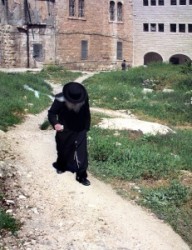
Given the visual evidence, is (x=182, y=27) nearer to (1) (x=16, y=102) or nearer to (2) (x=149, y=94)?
(2) (x=149, y=94)

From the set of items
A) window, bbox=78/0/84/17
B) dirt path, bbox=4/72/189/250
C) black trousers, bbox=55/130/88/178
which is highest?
window, bbox=78/0/84/17

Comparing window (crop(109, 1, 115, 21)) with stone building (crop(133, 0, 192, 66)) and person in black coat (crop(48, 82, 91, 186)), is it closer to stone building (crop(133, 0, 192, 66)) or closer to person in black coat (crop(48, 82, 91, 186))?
stone building (crop(133, 0, 192, 66))

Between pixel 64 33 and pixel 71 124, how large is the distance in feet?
98.5

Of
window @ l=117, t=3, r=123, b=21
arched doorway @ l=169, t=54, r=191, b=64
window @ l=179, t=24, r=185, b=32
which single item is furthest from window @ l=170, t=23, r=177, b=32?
window @ l=117, t=3, r=123, b=21

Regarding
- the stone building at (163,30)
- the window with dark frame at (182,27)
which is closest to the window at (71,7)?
the stone building at (163,30)

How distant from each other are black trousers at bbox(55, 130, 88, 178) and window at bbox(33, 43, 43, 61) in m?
28.7

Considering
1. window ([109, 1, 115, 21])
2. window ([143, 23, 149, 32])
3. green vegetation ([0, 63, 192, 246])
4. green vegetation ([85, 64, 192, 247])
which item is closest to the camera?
green vegetation ([85, 64, 192, 247])

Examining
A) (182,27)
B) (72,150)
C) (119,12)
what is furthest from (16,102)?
(182,27)

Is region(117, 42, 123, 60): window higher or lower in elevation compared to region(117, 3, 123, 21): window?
lower

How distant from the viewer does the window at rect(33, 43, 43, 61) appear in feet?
115

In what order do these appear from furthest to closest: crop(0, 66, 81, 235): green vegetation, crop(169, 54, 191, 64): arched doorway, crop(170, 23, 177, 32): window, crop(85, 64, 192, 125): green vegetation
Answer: crop(169, 54, 191, 64): arched doorway → crop(170, 23, 177, 32): window → crop(85, 64, 192, 125): green vegetation → crop(0, 66, 81, 235): green vegetation

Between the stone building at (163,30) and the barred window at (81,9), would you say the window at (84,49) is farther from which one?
the stone building at (163,30)

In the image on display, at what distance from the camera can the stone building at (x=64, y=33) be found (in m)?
34.4

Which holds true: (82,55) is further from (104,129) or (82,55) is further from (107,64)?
(104,129)
